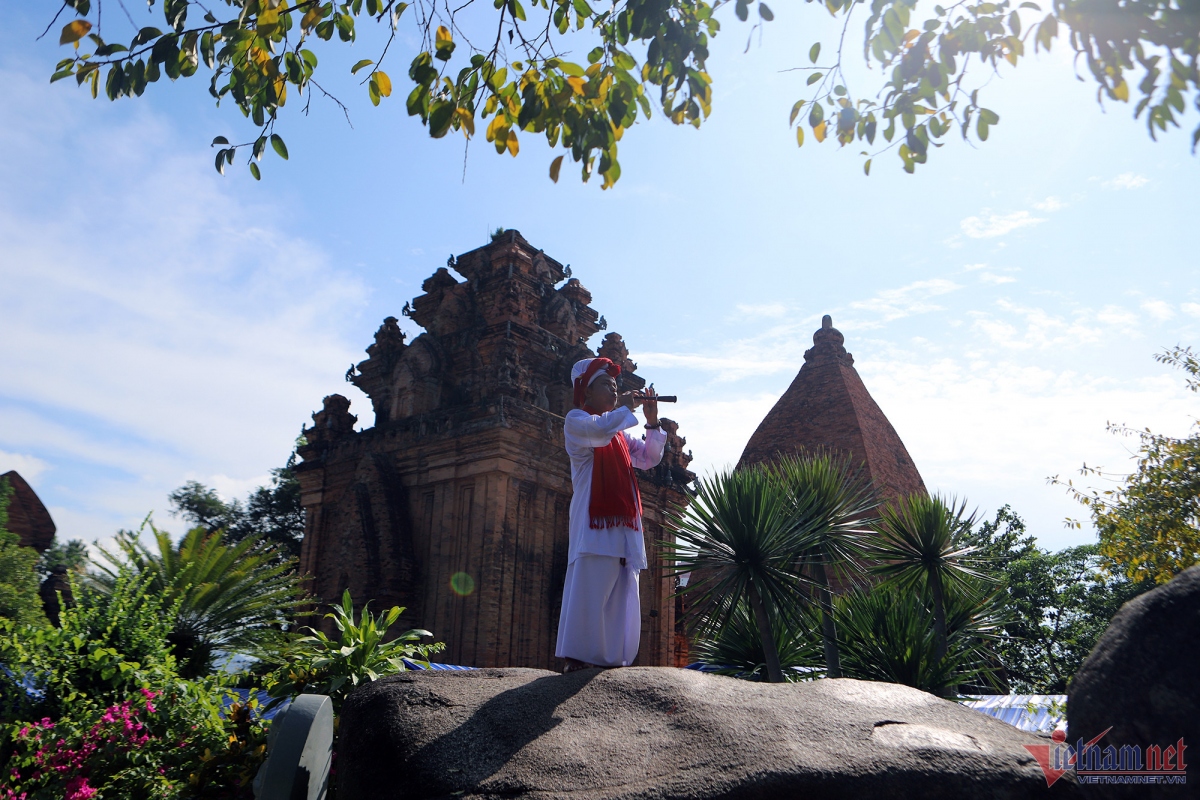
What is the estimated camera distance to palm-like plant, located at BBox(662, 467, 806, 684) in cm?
803

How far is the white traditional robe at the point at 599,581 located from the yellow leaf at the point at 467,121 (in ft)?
5.97

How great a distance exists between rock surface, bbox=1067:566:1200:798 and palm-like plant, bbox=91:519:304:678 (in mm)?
6960

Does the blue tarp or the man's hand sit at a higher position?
the man's hand

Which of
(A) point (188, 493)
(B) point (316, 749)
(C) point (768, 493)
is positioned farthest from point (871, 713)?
(A) point (188, 493)

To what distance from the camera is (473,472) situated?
13.8 meters

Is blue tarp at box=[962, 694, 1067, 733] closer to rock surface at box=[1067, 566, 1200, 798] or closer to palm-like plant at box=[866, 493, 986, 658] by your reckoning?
palm-like plant at box=[866, 493, 986, 658]

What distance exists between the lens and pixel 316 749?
3945 millimetres

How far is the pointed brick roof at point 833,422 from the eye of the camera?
17406 millimetres

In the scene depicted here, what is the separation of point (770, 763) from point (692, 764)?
A: 31 centimetres

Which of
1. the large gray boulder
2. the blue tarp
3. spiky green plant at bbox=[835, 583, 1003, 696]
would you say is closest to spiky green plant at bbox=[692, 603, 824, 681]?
spiky green plant at bbox=[835, 583, 1003, 696]

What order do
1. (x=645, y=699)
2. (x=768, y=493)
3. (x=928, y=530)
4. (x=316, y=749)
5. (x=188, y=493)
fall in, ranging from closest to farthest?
(x=645, y=699), (x=316, y=749), (x=768, y=493), (x=928, y=530), (x=188, y=493)

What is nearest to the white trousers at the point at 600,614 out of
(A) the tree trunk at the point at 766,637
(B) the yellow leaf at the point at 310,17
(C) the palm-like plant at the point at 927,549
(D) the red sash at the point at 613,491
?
(D) the red sash at the point at 613,491

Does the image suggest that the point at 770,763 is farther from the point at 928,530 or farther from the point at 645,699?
the point at 928,530

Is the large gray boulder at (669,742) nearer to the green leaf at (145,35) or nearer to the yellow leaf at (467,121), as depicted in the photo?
the yellow leaf at (467,121)
